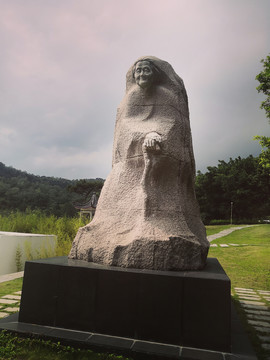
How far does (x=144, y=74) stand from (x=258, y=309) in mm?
3348

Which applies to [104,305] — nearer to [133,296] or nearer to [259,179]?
[133,296]

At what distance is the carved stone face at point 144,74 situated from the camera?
3.47m

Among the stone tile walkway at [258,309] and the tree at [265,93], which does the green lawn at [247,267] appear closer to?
the stone tile walkway at [258,309]

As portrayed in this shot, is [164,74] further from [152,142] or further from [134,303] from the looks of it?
[134,303]

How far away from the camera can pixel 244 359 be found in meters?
2.24

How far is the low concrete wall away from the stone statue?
13.9ft

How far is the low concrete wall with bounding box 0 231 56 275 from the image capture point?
6.78 m

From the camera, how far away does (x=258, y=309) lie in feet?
12.9

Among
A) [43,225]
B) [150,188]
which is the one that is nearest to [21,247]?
[43,225]

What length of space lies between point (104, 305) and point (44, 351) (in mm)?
571

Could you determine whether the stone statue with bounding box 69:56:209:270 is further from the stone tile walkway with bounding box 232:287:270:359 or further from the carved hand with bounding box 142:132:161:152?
the stone tile walkway with bounding box 232:287:270:359

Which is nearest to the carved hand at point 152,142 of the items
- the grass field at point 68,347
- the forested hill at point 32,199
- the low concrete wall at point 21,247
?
the grass field at point 68,347

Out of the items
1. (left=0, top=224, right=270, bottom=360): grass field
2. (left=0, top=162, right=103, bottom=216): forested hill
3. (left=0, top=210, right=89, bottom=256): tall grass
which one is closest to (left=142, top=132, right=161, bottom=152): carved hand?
(left=0, top=224, right=270, bottom=360): grass field

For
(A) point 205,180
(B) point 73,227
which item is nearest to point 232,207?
(A) point 205,180
